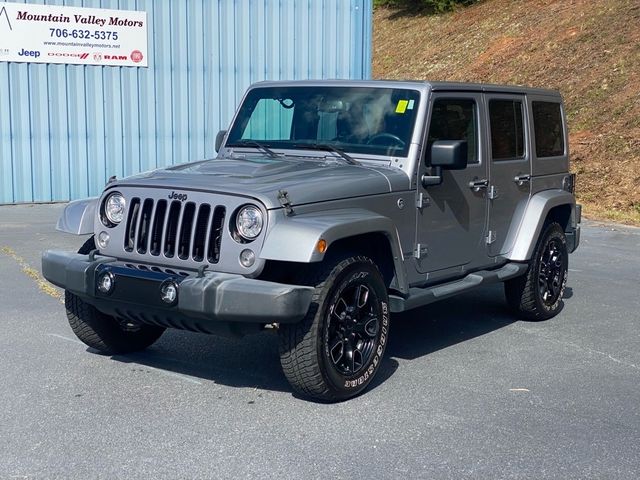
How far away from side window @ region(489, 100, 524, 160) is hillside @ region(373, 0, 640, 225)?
7.45 meters

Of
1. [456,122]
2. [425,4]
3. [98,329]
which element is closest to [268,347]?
[98,329]

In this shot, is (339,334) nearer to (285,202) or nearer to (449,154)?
(285,202)

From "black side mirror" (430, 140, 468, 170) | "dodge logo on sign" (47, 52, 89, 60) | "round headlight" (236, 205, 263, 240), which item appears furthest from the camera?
"dodge logo on sign" (47, 52, 89, 60)

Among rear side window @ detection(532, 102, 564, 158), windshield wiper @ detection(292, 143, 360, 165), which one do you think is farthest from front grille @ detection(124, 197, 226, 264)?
rear side window @ detection(532, 102, 564, 158)

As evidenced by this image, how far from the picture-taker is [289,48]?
632 inches

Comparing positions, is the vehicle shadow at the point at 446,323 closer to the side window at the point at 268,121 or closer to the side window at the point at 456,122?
the side window at the point at 456,122

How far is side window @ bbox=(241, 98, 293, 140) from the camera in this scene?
6609mm

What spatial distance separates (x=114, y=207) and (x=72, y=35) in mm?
9899

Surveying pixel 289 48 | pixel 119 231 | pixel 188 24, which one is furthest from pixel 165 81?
pixel 119 231

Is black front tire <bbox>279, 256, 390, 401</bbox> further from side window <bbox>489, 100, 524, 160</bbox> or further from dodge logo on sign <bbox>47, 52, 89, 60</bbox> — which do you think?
dodge logo on sign <bbox>47, 52, 89, 60</bbox>

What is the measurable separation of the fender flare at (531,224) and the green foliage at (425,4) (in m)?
25.4

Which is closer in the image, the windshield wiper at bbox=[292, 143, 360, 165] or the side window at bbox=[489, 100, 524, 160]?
the windshield wiper at bbox=[292, 143, 360, 165]

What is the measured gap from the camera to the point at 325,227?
496 centimetres

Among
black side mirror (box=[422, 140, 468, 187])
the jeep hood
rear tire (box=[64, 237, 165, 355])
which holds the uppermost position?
black side mirror (box=[422, 140, 468, 187])
